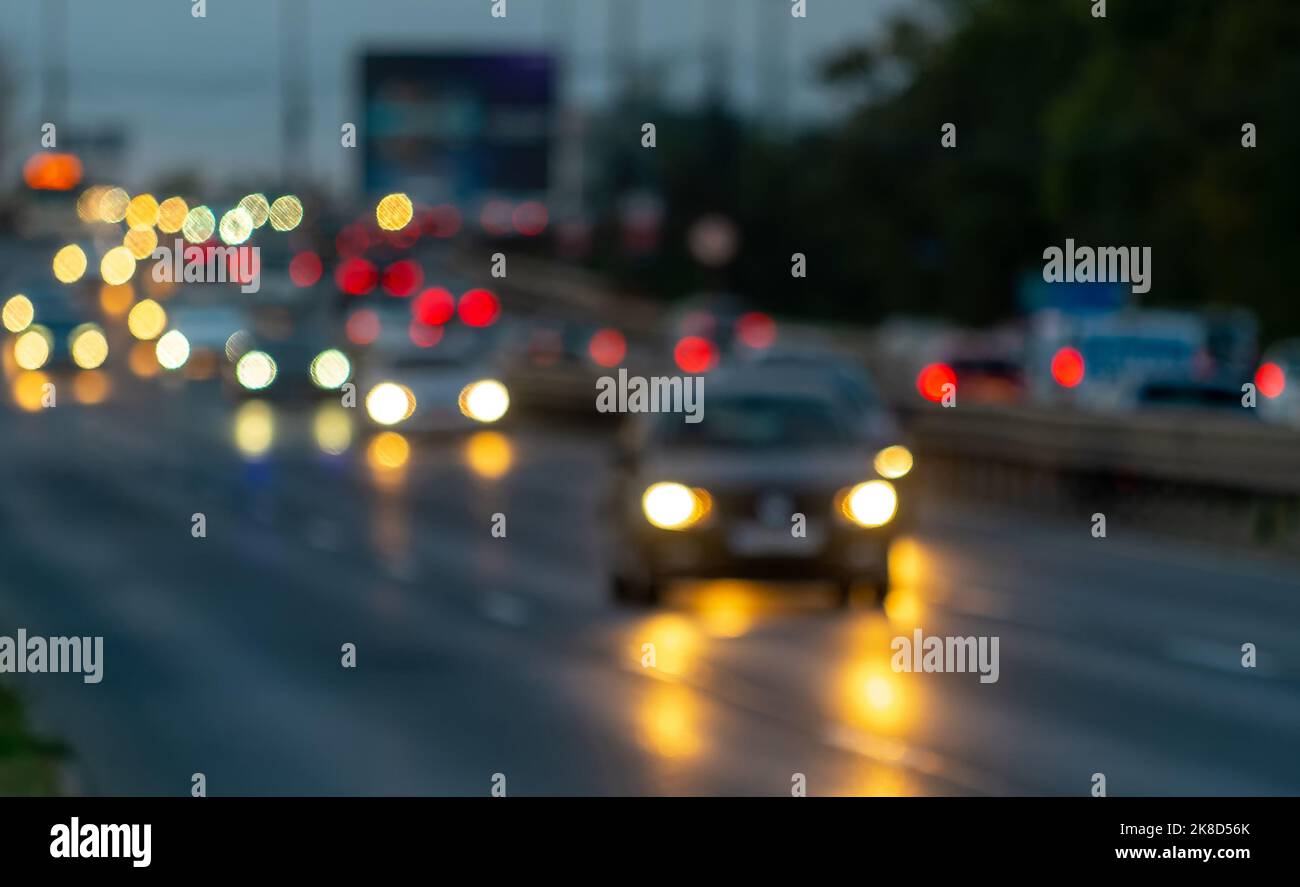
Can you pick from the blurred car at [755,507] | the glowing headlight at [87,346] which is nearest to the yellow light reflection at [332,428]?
the glowing headlight at [87,346]

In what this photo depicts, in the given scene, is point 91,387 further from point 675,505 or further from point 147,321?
point 675,505

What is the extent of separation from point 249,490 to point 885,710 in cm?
2153

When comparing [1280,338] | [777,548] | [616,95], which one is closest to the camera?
[777,548]

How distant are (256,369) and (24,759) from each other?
1762 inches

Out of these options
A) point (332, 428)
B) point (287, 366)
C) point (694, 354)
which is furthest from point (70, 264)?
point (332, 428)

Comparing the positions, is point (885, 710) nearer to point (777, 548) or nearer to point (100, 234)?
point (777, 548)

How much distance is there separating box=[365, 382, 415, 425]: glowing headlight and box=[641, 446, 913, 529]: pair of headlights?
25.3m

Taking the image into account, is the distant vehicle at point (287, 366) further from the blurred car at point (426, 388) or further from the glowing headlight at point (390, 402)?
the glowing headlight at point (390, 402)

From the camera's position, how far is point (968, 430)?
3684 cm

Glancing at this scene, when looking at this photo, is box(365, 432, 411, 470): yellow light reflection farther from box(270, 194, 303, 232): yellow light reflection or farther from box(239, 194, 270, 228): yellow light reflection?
box(239, 194, 270, 228): yellow light reflection

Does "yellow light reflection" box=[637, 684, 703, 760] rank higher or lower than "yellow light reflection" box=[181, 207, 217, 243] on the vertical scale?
lower

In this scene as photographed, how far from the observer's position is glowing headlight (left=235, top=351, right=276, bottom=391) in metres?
57.2

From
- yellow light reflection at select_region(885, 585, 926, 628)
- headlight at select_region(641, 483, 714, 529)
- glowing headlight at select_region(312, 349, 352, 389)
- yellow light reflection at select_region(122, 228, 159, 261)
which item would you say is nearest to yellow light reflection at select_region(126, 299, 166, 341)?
glowing headlight at select_region(312, 349, 352, 389)
